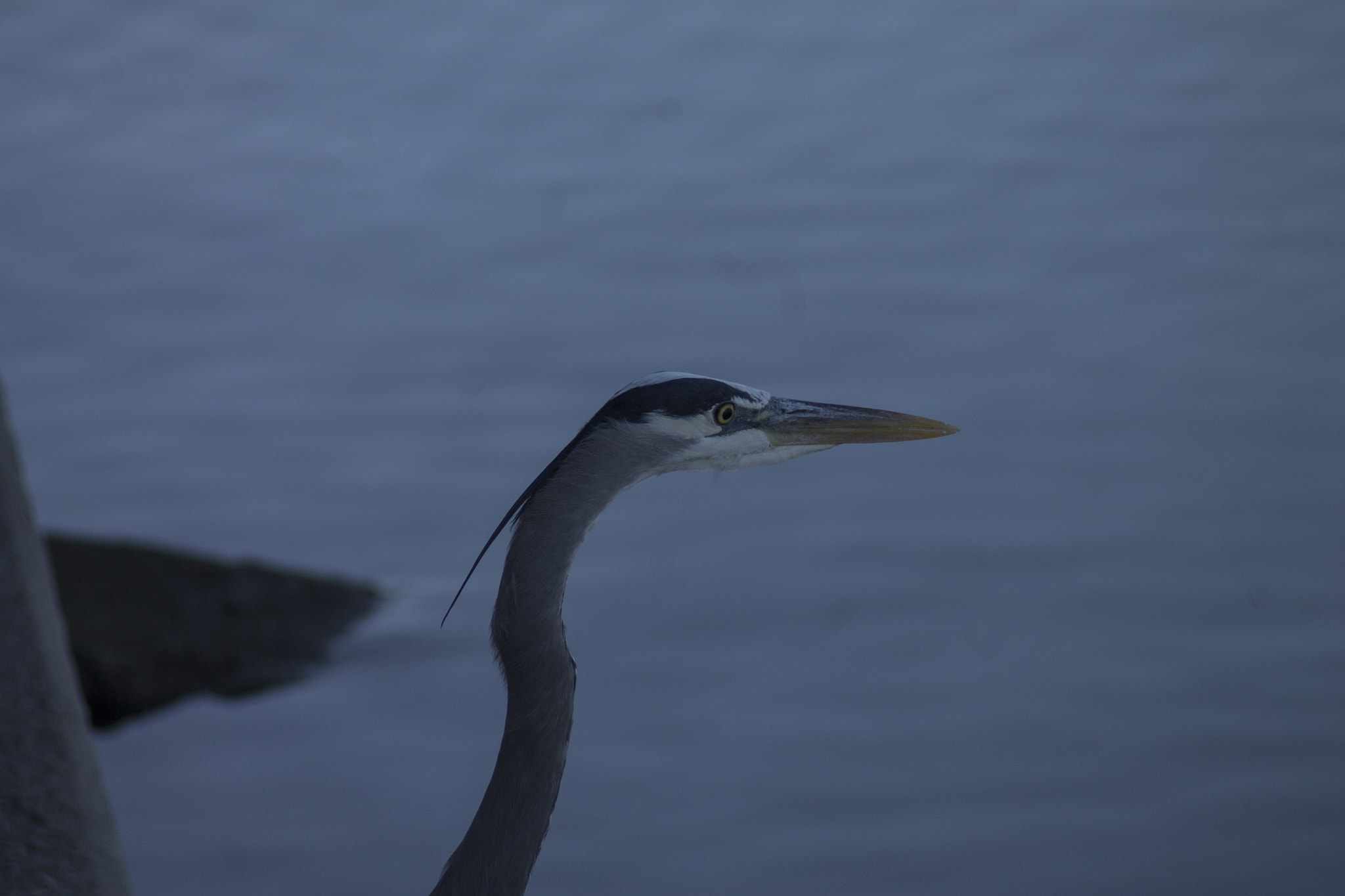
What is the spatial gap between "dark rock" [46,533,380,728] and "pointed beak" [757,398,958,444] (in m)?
2.77

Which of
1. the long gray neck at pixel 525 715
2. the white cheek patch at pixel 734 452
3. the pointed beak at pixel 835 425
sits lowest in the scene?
the long gray neck at pixel 525 715

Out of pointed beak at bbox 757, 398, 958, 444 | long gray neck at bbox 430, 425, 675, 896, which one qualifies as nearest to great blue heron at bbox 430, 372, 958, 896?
long gray neck at bbox 430, 425, 675, 896

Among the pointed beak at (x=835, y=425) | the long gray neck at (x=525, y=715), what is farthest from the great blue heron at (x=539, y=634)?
the pointed beak at (x=835, y=425)

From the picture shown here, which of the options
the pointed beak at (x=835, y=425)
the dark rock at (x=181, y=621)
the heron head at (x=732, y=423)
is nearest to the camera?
the heron head at (x=732, y=423)

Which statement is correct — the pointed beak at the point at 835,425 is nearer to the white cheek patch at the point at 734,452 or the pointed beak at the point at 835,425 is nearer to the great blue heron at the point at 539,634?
the white cheek patch at the point at 734,452

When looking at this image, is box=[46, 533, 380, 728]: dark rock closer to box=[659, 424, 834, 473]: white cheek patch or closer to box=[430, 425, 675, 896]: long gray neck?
box=[659, 424, 834, 473]: white cheek patch

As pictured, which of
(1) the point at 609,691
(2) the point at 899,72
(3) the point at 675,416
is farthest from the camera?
(2) the point at 899,72

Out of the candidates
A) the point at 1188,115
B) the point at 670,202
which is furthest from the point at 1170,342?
the point at 670,202

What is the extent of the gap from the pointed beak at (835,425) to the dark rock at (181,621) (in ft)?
9.07

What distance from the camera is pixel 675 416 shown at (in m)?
2.45

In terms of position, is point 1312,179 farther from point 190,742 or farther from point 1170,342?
point 190,742

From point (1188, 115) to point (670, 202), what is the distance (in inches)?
96.7

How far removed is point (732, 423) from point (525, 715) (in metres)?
0.62

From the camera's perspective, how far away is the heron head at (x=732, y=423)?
2.43 metres
